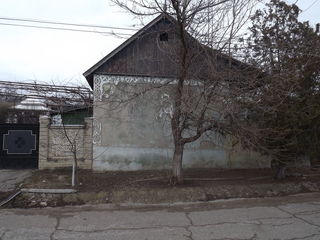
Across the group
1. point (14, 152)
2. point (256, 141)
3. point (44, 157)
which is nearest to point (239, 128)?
point (256, 141)

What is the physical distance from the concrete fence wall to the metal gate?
0.56m

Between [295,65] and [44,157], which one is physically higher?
A: [295,65]

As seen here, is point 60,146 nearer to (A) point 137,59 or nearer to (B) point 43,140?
(B) point 43,140

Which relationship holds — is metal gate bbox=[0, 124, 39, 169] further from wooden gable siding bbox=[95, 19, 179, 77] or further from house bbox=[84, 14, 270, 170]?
wooden gable siding bbox=[95, 19, 179, 77]

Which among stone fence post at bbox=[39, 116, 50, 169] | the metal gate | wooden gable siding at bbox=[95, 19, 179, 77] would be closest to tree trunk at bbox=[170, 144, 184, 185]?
wooden gable siding at bbox=[95, 19, 179, 77]

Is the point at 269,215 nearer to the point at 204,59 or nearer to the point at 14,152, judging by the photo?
the point at 204,59

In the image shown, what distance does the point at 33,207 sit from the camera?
26.3 feet

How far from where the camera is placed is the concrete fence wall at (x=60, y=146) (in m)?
12.4

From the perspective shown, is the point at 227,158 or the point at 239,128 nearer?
the point at 239,128

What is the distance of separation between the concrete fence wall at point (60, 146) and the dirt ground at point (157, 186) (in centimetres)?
44

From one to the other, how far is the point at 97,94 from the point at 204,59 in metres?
4.99

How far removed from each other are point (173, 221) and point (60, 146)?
23.3ft

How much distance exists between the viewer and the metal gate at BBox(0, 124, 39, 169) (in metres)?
12.7

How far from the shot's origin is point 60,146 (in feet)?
40.8
